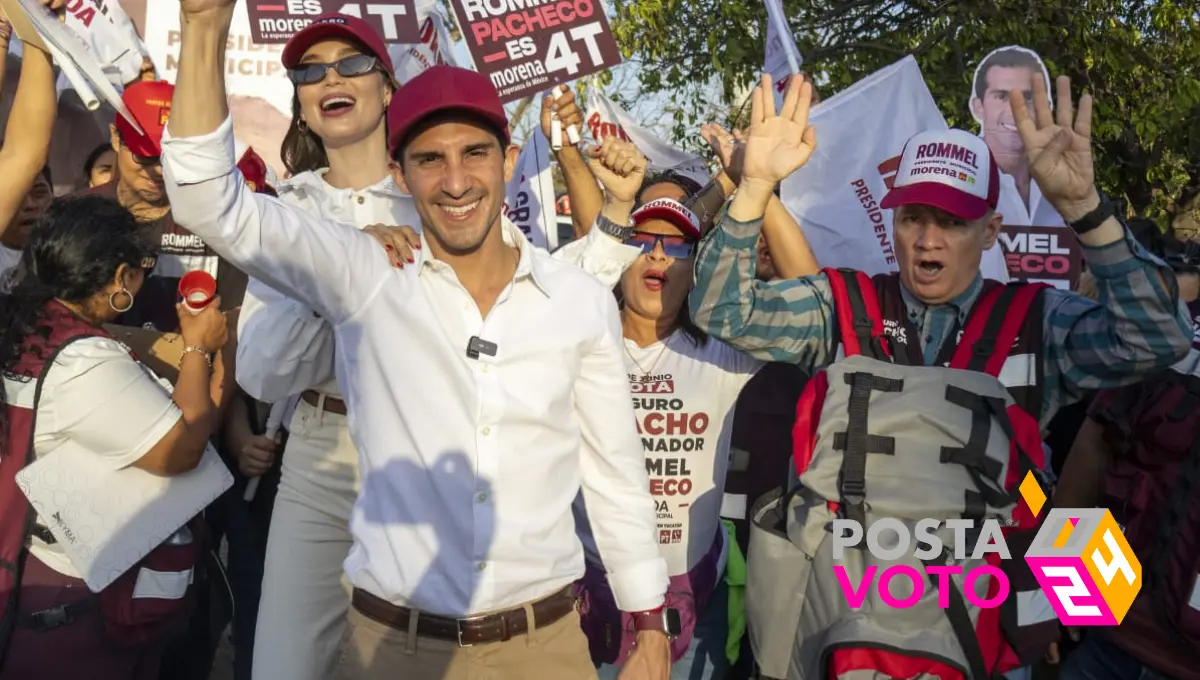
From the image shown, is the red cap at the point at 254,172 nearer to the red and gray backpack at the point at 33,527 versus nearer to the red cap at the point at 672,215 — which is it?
the red and gray backpack at the point at 33,527

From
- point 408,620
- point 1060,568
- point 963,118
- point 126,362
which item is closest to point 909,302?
point 1060,568

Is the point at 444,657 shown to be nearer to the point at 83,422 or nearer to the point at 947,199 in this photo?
the point at 83,422

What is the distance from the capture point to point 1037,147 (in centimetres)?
306

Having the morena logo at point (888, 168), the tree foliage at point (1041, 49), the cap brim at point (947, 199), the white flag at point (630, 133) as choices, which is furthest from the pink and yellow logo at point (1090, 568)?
the tree foliage at point (1041, 49)

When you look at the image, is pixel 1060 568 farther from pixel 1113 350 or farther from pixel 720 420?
pixel 720 420

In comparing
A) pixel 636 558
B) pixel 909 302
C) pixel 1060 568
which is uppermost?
pixel 909 302

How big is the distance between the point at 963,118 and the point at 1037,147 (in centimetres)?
807

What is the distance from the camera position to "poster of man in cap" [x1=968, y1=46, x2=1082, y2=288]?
17.6ft

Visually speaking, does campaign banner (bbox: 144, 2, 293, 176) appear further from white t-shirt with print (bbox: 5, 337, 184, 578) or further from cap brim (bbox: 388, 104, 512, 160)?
cap brim (bbox: 388, 104, 512, 160)

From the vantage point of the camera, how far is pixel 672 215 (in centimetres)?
417

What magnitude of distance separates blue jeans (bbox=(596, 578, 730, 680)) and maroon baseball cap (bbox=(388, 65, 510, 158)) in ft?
6.79

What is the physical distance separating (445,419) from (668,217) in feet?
5.88

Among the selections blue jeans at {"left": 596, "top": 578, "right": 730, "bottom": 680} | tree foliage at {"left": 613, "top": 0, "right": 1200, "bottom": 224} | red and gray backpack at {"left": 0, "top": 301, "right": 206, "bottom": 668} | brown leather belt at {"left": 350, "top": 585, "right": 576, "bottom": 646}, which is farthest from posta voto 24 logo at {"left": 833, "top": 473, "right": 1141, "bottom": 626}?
tree foliage at {"left": 613, "top": 0, "right": 1200, "bottom": 224}

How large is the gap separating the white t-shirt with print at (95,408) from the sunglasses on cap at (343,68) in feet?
3.32
